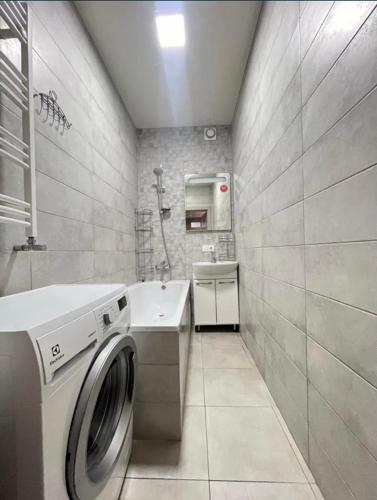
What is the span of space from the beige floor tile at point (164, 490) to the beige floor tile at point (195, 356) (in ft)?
3.06

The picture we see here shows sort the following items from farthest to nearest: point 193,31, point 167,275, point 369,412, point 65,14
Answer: point 167,275, point 193,31, point 65,14, point 369,412

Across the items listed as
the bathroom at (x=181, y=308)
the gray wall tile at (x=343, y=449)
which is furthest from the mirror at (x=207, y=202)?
the gray wall tile at (x=343, y=449)

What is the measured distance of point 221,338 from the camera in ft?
8.22

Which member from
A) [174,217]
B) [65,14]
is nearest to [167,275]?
[174,217]

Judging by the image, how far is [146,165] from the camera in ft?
9.91

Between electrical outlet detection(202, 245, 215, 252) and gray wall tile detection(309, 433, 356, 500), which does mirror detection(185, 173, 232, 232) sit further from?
gray wall tile detection(309, 433, 356, 500)

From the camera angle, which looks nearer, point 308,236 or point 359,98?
point 359,98

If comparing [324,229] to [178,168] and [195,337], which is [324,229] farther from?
[178,168]

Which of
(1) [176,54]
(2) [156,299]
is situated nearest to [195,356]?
(2) [156,299]

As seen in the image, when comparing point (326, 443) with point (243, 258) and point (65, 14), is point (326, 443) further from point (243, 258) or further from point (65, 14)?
point (65, 14)

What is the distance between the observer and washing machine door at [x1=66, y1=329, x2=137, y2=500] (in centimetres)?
55

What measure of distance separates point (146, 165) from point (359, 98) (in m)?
2.68

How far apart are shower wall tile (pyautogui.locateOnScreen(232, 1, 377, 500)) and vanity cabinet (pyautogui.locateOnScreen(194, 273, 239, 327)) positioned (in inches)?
43.6

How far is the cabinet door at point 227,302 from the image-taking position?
2.64 m
